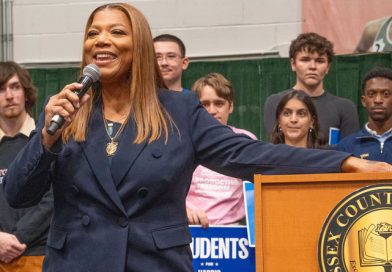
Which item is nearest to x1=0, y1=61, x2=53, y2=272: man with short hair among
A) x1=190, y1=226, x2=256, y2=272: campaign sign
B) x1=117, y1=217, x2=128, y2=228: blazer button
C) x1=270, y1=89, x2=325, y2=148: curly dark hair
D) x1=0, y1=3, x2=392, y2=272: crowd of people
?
x1=190, y1=226, x2=256, y2=272: campaign sign

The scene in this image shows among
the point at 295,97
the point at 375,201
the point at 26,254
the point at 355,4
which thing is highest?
the point at 355,4

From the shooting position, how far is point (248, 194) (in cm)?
463

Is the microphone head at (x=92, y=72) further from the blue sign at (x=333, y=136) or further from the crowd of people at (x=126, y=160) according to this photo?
the blue sign at (x=333, y=136)

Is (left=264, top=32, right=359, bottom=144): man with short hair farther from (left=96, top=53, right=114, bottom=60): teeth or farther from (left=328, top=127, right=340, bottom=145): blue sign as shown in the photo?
(left=96, top=53, right=114, bottom=60): teeth

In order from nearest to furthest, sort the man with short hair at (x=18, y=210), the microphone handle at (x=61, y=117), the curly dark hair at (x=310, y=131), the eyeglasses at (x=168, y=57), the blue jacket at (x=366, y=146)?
the microphone handle at (x=61, y=117) < the man with short hair at (x=18, y=210) < the curly dark hair at (x=310, y=131) < the blue jacket at (x=366, y=146) < the eyeglasses at (x=168, y=57)

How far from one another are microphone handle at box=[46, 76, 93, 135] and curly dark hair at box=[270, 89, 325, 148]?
7.87 ft

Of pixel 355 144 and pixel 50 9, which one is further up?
pixel 50 9

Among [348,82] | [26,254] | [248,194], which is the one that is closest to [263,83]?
[348,82]

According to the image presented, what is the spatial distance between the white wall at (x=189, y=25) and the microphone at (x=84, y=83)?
5.12m

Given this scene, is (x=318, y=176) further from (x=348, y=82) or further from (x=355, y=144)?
(x=348, y=82)

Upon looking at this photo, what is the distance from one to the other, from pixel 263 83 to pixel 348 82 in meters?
0.72

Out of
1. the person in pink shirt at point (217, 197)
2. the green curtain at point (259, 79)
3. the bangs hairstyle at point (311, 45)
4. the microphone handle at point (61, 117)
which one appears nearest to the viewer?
the microphone handle at point (61, 117)

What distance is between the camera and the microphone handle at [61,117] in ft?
8.17

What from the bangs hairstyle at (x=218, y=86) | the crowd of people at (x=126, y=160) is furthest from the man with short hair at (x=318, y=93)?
the crowd of people at (x=126, y=160)
